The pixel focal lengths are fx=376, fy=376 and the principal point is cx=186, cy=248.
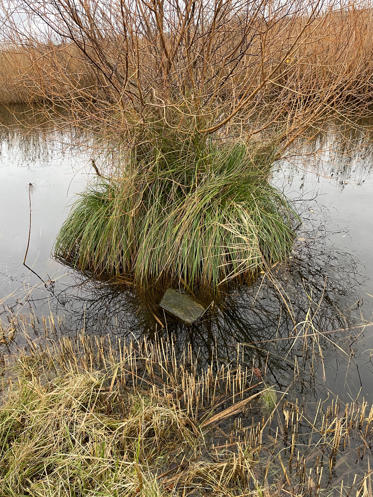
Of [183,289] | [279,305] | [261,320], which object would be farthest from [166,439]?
[279,305]

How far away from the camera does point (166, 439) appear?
7.69 feet

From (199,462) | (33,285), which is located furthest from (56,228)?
(199,462)

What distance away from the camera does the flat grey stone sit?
143 inches

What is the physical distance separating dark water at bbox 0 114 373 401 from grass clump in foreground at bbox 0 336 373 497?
431 millimetres

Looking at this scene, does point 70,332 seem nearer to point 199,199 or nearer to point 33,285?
point 33,285

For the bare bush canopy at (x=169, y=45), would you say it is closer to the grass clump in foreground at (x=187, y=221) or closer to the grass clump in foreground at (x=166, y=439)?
the grass clump in foreground at (x=187, y=221)

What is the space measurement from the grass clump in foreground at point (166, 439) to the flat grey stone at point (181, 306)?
75 cm

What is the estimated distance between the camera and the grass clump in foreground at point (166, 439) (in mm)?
2010

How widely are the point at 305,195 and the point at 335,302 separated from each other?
3434 millimetres

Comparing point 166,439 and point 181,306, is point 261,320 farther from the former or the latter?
point 166,439

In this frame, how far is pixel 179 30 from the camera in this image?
339 cm

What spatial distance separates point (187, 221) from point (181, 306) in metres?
0.86

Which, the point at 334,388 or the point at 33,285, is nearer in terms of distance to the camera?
the point at 334,388

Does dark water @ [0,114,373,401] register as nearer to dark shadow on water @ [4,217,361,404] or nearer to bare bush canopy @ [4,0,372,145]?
dark shadow on water @ [4,217,361,404]
